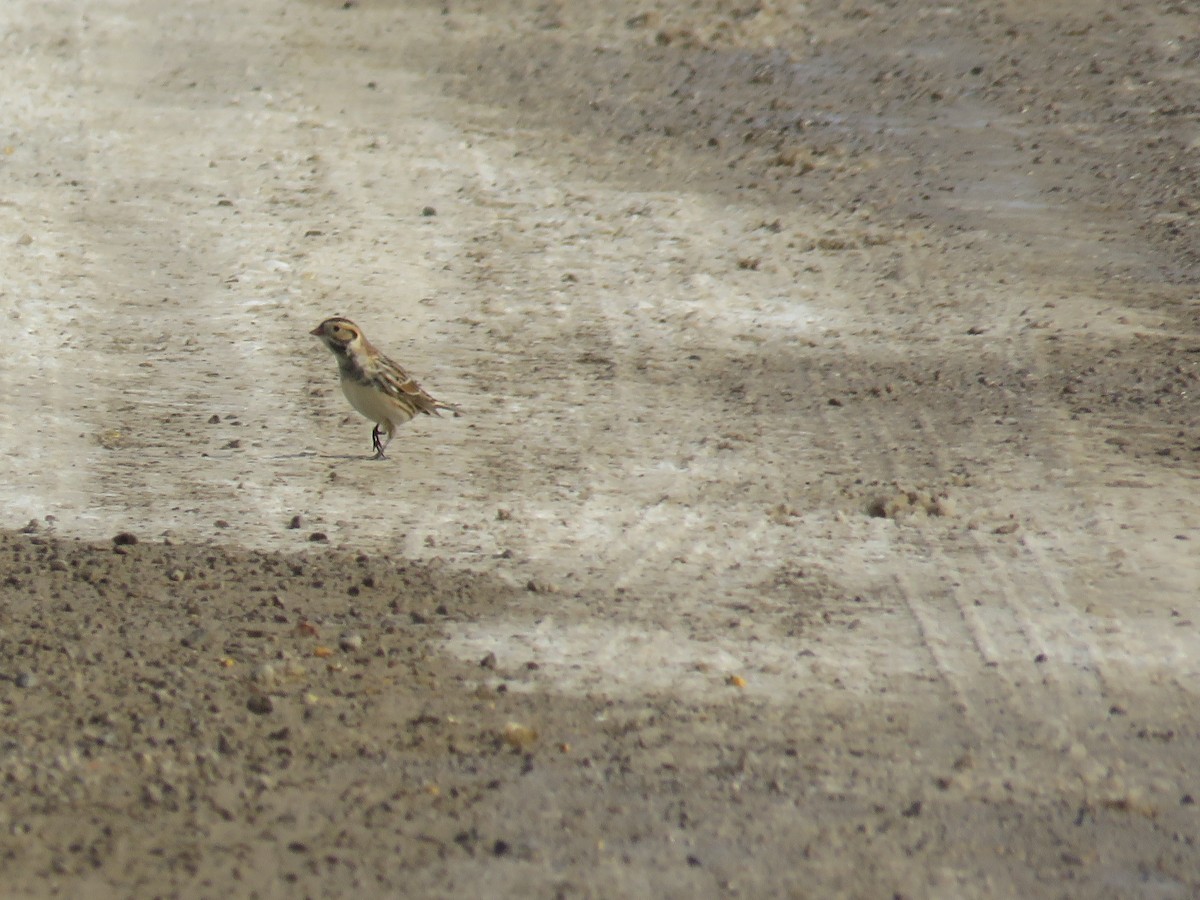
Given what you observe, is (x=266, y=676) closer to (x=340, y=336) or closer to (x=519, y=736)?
(x=519, y=736)

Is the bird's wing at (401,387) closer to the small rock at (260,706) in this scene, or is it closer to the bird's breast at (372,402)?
the bird's breast at (372,402)

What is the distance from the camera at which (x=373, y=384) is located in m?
8.49

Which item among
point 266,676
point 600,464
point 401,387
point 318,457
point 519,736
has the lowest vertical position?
point 318,457

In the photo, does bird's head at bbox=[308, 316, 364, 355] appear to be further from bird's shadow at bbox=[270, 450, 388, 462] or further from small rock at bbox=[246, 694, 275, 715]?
small rock at bbox=[246, 694, 275, 715]

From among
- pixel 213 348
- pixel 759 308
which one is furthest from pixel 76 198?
pixel 759 308

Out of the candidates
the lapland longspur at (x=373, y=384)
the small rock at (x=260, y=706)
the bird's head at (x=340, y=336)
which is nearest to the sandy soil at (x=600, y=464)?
the small rock at (x=260, y=706)

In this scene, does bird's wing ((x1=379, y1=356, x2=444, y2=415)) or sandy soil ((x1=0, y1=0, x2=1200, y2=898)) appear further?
bird's wing ((x1=379, y1=356, x2=444, y2=415))

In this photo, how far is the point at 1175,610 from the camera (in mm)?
7055

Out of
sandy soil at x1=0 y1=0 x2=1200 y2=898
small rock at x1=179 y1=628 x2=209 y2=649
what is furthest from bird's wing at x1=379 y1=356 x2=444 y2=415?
small rock at x1=179 y1=628 x2=209 y2=649

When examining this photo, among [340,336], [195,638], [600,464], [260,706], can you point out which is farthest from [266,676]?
[340,336]

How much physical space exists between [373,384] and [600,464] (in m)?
1.11

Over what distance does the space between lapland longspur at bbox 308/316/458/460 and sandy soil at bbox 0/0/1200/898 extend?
0.22m

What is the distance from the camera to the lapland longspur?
8.50 meters

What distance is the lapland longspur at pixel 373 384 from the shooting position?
8.50m
